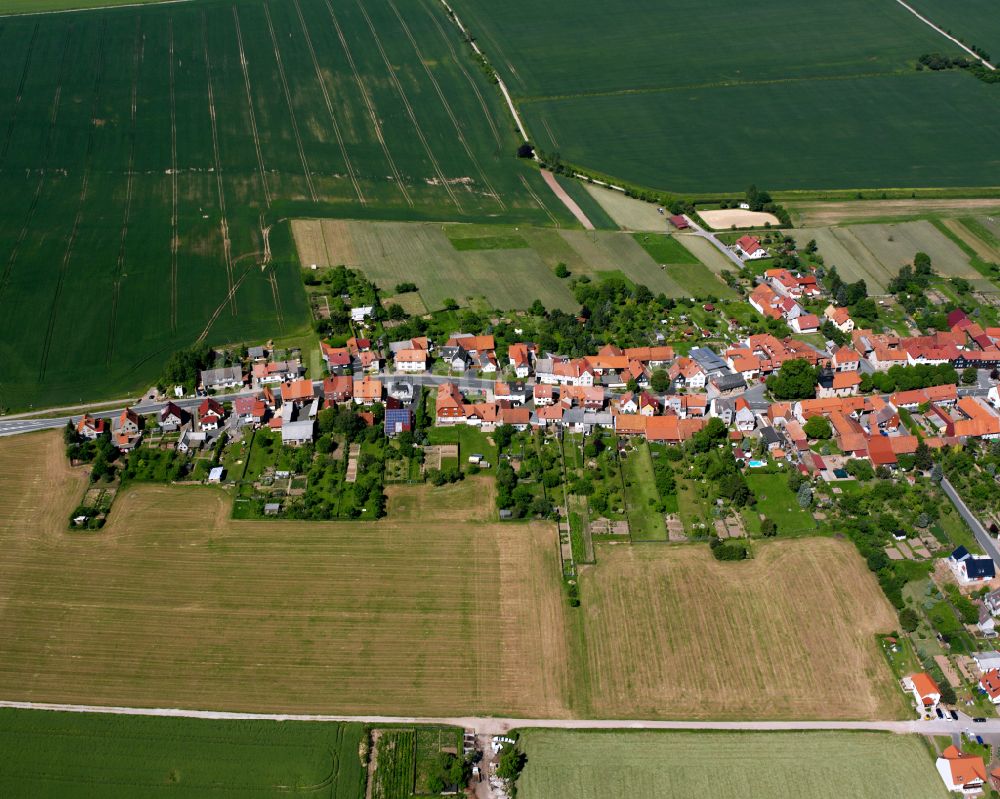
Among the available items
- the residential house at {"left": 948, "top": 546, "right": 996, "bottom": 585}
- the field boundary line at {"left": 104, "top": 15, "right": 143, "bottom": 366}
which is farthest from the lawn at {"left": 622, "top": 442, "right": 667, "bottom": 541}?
the field boundary line at {"left": 104, "top": 15, "right": 143, "bottom": 366}

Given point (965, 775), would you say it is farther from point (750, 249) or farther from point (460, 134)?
point (460, 134)

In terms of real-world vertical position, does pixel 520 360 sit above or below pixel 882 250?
Answer: below

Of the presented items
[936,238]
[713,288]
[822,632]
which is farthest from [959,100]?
[822,632]

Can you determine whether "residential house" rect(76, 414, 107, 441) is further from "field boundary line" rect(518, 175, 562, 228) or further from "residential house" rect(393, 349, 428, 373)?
"field boundary line" rect(518, 175, 562, 228)

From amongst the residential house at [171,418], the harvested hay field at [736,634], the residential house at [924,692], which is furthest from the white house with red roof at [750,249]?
the residential house at [171,418]

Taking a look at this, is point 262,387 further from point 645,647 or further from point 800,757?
point 800,757

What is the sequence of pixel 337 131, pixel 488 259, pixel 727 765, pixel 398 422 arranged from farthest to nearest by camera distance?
pixel 337 131 → pixel 488 259 → pixel 398 422 → pixel 727 765

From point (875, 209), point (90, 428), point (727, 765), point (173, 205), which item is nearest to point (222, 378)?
point (90, 428)
